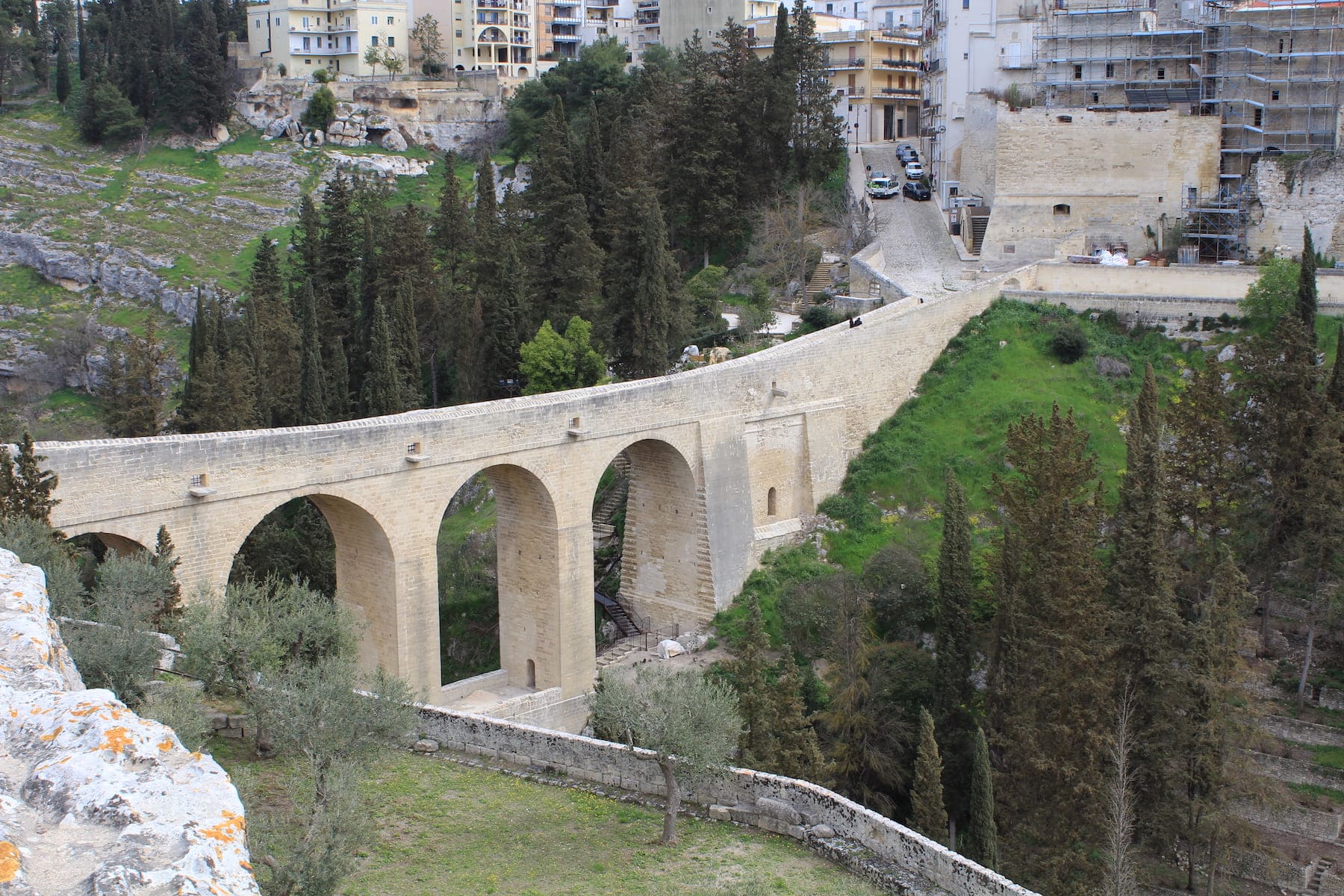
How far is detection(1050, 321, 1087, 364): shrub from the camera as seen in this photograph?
32062 mm

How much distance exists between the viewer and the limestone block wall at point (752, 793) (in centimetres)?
1327

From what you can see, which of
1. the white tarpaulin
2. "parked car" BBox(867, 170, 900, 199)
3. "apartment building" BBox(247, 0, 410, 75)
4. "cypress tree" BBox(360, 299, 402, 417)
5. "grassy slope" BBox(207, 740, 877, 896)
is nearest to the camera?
"grassy slope" BBox(207, 740, 877, 896)

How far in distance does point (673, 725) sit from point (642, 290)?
1926cm

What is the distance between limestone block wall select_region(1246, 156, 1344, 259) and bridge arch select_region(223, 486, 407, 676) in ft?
81.5

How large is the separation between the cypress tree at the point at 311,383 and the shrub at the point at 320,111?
32.5 metres

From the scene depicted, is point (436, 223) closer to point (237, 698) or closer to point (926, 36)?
point (926, 36)

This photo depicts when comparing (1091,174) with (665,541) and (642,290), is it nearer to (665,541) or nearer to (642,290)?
(642,290)

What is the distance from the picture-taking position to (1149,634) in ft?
67.8

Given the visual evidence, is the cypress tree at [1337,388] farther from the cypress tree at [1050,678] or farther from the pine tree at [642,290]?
the pine tree at [642,290]

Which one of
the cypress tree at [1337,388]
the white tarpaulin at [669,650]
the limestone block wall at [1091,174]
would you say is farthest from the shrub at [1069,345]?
the white tarpaulin at [669,650]

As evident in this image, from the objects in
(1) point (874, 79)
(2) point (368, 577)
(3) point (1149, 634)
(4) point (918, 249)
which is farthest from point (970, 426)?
(1) point (874, 79)

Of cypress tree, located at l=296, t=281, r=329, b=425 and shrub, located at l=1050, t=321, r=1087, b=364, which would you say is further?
cypress tree, located at l=296, t=281, r=329, b=425

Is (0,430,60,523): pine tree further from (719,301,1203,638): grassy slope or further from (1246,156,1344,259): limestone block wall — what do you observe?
(1246,156,1344,259): limestone block wall

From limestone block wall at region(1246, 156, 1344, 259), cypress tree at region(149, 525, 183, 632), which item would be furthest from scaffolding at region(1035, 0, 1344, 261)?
cypress tree at region(149, 525, 183, 632)
